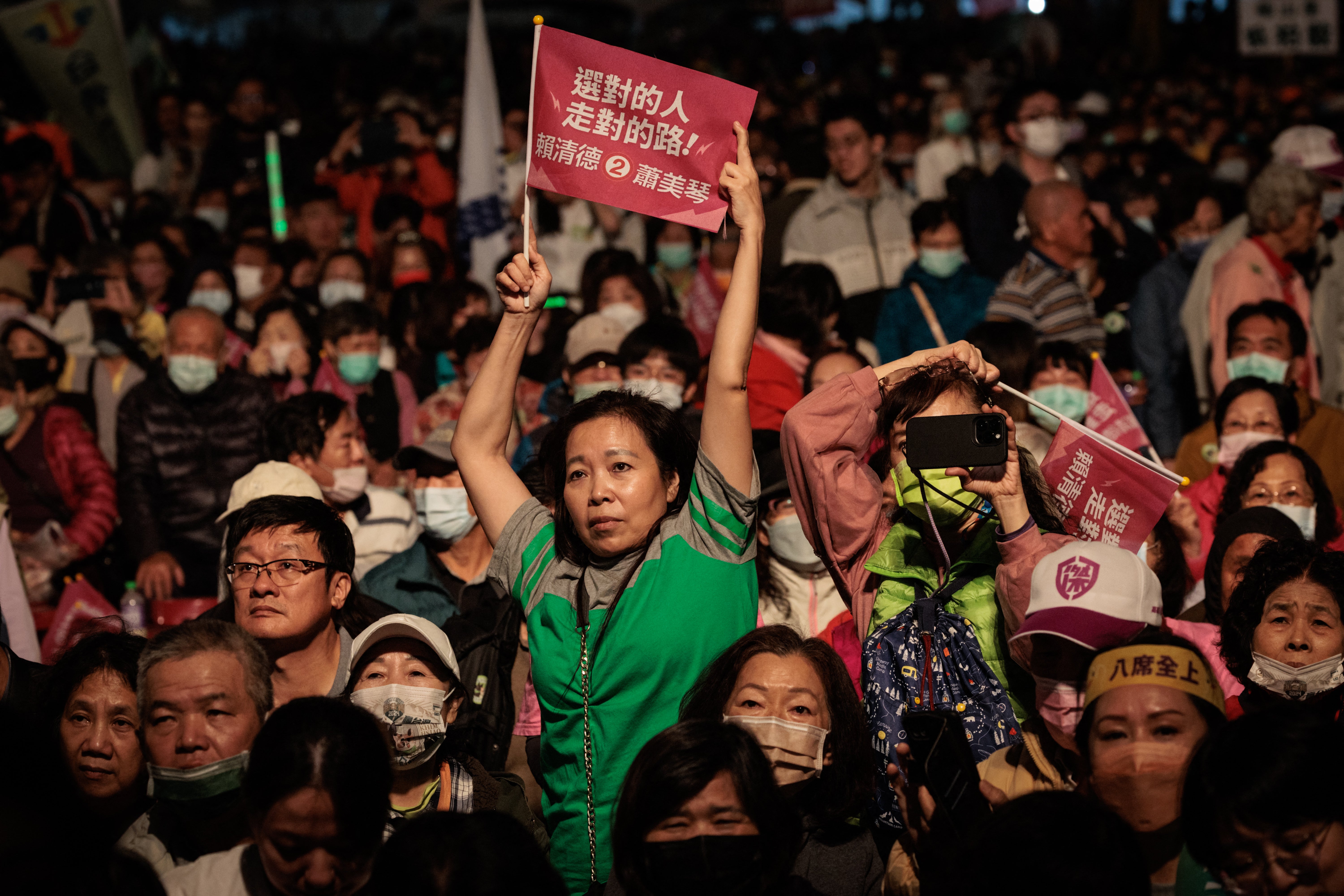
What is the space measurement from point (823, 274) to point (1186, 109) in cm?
1126

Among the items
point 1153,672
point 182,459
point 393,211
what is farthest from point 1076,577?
point 393,211

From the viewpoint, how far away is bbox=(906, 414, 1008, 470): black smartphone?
130 inches

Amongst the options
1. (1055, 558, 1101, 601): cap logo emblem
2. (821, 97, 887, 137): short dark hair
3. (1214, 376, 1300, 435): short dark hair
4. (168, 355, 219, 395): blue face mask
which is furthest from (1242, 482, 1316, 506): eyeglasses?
(168, 355, 219, 395): blue face mask

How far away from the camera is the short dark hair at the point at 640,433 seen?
3482 mm

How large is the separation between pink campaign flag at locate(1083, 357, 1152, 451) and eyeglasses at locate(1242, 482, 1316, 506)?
434mm

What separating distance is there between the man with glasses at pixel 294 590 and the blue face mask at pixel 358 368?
10.0 feet

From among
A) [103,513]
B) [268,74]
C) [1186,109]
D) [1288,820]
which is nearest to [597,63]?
[1288,820]

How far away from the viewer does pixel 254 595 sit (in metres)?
4.17

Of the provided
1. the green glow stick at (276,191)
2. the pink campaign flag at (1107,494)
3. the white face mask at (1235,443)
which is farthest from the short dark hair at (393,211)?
the pink campaign flag at (1107,494)

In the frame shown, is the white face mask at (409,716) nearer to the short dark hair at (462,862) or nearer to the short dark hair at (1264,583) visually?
the short dark hair at (462,862)

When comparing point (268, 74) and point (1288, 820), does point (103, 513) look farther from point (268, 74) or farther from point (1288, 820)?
point (268, 74)

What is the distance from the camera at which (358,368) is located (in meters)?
7.40

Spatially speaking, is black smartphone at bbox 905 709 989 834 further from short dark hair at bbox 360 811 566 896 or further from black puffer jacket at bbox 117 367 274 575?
black puffer jacket at bbox 117 367 274 575

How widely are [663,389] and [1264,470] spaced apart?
100 inches
